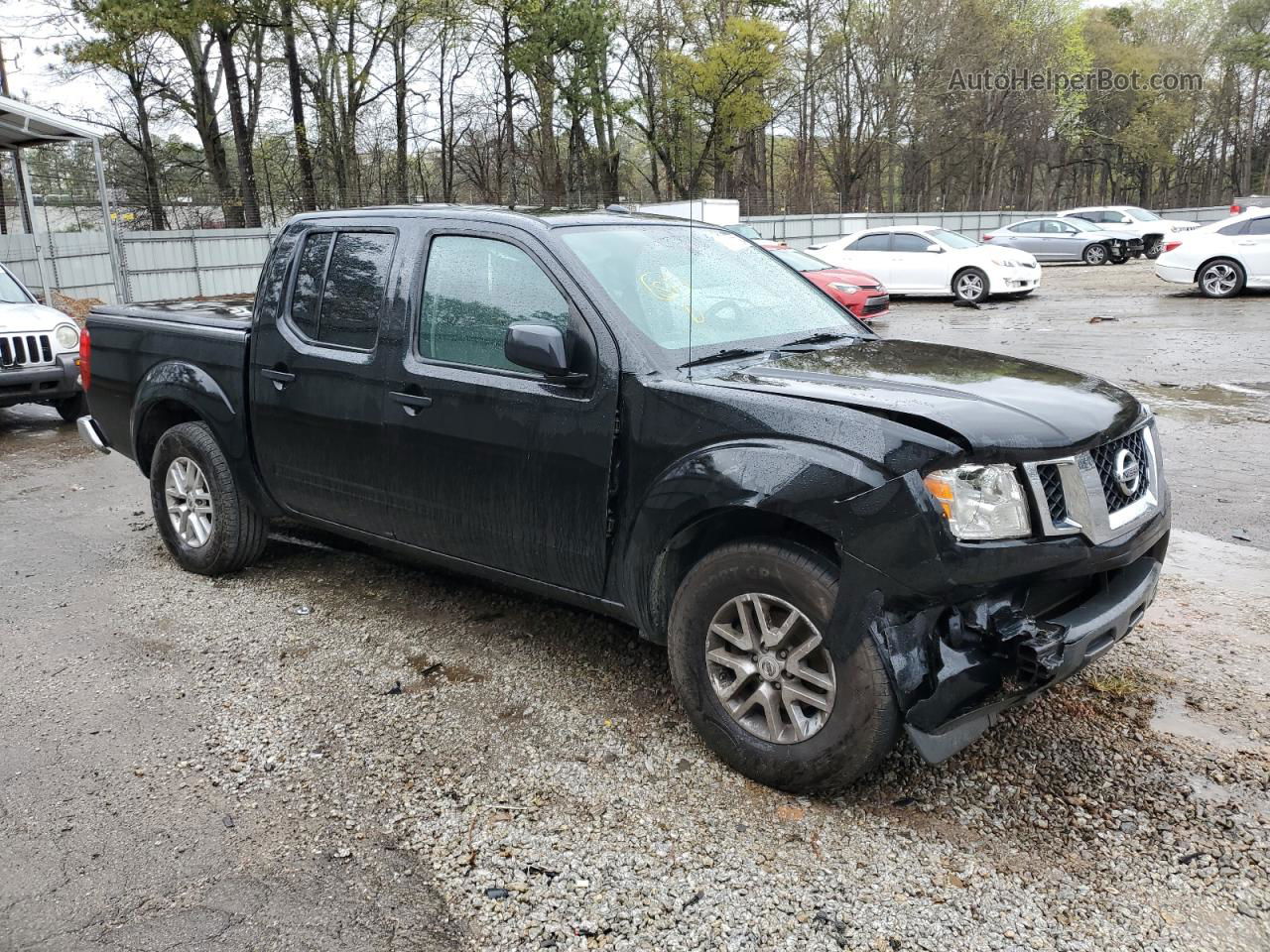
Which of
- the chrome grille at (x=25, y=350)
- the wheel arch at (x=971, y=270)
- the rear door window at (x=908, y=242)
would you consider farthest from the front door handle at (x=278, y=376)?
the rear door window at (x=908, y=242)

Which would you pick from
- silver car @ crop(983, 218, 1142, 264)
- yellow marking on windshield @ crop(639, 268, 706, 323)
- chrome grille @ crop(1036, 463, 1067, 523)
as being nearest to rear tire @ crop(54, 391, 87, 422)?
yellow marking on windshield @ crop(639, 268, 706, 323)

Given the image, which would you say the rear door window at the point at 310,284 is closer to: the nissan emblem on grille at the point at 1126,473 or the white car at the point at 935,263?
the nissan emblem on grille at the point at 1126,473

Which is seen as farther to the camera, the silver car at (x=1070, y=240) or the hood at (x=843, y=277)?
the silver car at (x=1070, y=240)

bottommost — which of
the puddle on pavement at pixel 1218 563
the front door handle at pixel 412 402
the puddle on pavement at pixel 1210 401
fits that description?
the puddle on pavement at pixel 1210 401

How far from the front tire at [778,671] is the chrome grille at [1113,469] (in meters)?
0.89

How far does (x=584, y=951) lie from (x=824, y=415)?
5.22 feet

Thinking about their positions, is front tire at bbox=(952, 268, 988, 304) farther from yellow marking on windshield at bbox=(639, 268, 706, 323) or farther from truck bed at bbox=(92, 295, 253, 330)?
yellow marking on windshield at bbox=(639, 268, 706, 323)

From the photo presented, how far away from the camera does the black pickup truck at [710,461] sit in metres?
2.86

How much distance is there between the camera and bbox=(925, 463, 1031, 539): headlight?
2.80 metres

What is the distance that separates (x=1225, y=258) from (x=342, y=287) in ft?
61.1

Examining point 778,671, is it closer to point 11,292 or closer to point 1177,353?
point 11,292

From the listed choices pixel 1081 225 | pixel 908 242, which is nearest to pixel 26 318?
pixel 908 242

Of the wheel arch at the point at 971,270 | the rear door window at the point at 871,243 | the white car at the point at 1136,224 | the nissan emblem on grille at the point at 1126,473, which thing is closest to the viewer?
the nissan emblem on grille at the point at 1126,473

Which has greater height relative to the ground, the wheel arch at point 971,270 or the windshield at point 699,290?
the windshield at point 699,290
